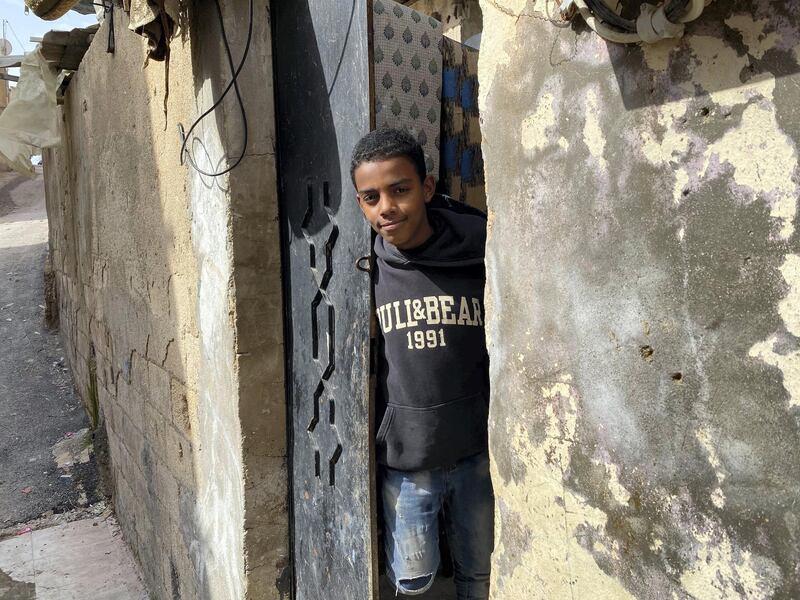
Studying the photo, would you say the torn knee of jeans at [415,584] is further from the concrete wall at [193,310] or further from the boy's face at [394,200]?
the boy's face at [394,200]

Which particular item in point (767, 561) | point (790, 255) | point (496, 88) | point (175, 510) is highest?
point (496, 88)

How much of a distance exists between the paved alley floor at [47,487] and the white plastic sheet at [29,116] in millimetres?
2328

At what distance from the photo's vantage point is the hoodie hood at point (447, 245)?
1814 millimetres

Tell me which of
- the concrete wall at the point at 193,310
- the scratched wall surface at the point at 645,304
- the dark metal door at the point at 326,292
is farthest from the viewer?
the concrete wall at the point at 193,310

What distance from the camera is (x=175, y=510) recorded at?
131 inches

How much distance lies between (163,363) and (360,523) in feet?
5.38

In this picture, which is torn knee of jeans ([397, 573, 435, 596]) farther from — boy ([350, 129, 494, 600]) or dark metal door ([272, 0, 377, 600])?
dark metal door ([272, 0, 377, 600])

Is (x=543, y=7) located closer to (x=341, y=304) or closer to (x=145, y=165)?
(x=341, y=304)

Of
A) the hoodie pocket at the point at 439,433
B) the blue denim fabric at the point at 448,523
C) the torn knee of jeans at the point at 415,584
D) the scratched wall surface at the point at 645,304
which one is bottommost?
the torn knee of jeans at the point at 415,584

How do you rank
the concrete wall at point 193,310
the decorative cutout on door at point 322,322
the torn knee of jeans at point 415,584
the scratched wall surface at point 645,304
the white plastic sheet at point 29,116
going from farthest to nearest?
1. the white plastic sheet at point 29,116
2. the concrete wall at point 193,310
3. the decorative cutout on door at point 322,322
4. the torn knee of jeans at point 415,584
5. the scratched wall surface at point 645,304

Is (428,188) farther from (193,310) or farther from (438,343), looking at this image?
(193,310)

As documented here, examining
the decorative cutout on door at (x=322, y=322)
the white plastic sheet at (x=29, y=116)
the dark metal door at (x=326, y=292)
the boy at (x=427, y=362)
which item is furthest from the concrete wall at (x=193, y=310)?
the white plastic sheet at (x=29, y=116)

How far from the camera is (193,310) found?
2785mm

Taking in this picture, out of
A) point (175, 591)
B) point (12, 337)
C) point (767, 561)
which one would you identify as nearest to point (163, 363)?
point (175, 591)
